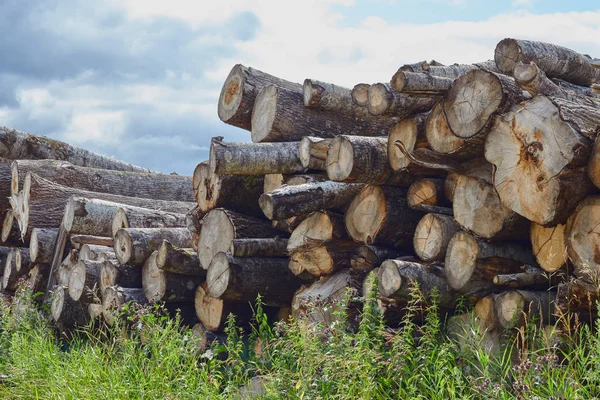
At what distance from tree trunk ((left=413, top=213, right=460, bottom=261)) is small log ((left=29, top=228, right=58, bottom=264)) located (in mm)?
5417

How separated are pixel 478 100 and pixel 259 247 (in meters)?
2.36

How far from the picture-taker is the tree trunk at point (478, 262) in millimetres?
4590

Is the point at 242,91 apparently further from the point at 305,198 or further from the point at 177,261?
the point at 305,198

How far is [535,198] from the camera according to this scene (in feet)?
13.7

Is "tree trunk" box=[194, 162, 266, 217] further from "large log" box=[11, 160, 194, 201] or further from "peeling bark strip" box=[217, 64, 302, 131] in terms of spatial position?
"large log" box=[11, 160, 194, 201]

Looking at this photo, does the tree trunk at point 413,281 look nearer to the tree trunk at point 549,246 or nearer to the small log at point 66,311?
the tree trunk at point 549,246

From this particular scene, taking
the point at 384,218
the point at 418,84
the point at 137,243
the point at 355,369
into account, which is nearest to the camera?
the point at 355,369

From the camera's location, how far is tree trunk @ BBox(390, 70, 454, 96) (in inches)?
187

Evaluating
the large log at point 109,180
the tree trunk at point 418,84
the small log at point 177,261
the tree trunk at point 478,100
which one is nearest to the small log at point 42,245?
the large log at point 109,180

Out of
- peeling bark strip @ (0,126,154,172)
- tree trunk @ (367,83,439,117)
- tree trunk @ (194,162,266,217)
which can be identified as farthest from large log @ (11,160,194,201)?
tree trunk @ (367,83,439,117)

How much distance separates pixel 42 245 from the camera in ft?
28.8

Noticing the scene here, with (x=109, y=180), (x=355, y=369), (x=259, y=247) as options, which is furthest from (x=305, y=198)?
(x=109, y=180)

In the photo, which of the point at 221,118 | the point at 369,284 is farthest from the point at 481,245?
the point at 221,118

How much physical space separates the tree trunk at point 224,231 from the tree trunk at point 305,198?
0.78 meters
